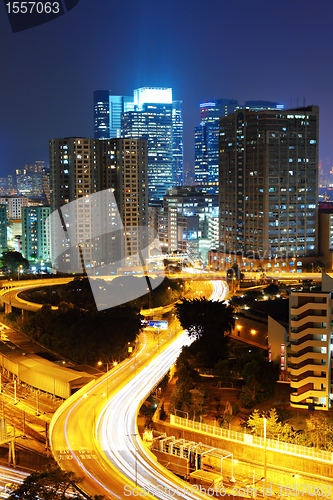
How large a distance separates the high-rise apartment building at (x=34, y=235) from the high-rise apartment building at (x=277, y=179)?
1166cm

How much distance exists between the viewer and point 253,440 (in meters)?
9.37

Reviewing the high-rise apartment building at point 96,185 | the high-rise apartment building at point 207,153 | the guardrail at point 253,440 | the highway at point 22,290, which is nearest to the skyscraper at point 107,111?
the high-rise apartment building at point 207,153

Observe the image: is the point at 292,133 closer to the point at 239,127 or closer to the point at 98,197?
the point at 239,127

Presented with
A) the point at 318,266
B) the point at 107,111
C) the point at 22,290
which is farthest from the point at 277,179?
the point at 107,111

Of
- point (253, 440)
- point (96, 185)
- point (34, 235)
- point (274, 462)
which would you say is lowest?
point (274, 462)

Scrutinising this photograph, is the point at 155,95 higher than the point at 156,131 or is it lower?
higher

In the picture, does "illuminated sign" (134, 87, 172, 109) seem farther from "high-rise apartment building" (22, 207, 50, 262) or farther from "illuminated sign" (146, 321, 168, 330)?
"illuminated sign" (146, 321, 168, 330)

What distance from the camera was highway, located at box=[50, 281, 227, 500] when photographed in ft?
25.6

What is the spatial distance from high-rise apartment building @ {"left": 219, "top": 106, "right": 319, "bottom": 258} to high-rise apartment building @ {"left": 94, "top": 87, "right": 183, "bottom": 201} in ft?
86.1

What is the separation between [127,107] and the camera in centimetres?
6581

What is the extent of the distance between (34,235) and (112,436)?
84.2 feet

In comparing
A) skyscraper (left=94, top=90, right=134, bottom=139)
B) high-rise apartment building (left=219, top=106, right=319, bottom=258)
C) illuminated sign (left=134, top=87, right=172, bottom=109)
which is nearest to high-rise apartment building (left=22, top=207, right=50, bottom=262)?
high-rise apartment building (left=219, top=106, right=319, bottom=258)

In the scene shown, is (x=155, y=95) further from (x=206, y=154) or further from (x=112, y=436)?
(x=112, y=436)

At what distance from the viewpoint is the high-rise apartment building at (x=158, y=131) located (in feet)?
181
